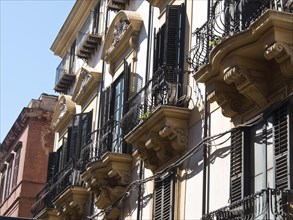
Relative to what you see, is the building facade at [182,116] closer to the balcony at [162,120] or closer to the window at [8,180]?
the balcony at [162,120]

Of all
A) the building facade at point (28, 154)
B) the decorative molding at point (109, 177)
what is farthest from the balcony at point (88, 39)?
the building facade at point (28, 154)

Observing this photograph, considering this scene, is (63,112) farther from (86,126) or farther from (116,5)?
(116,5)

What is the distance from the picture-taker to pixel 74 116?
22.2 metres

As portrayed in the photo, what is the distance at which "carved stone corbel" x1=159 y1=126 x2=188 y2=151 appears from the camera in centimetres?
1390

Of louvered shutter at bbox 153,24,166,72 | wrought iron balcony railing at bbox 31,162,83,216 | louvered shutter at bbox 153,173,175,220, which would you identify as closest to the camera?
louvered shutter at bbox 153,173,175,220

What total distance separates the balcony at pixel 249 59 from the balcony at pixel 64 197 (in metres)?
8.32

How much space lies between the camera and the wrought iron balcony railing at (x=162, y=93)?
14.4 metres

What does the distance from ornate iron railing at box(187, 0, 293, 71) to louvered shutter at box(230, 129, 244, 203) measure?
55.4 inches

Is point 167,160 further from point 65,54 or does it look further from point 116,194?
point 65,54

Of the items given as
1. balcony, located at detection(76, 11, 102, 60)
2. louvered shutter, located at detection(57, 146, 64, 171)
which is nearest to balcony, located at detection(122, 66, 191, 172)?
balcony, located at detection(76, 11, 102, 60)

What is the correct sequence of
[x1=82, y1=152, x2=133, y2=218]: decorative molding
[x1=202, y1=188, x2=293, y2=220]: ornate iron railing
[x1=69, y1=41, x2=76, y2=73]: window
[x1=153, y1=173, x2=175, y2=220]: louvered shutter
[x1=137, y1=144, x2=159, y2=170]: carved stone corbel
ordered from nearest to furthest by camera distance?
[x1=202, y1=188, x2=293, y2=220]: ornate iron railing → [x1=153, y1=173, x2=175, y2=220]: louvered shutter → [x1=137, y1=144, x2=159, y2=170]: carved stone corbel → [x1=82, y1=152, x2=133, y2=218]: decorative molding → [x1=69, y1=41, x2=76, y2=73]: window

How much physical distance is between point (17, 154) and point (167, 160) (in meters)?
19.3

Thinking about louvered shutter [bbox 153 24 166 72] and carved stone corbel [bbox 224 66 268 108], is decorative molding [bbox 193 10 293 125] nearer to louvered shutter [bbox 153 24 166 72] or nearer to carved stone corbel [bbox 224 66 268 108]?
carved stone corbel [bbox 224 66 268 108]

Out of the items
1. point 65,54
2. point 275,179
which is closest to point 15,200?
point 65,54
